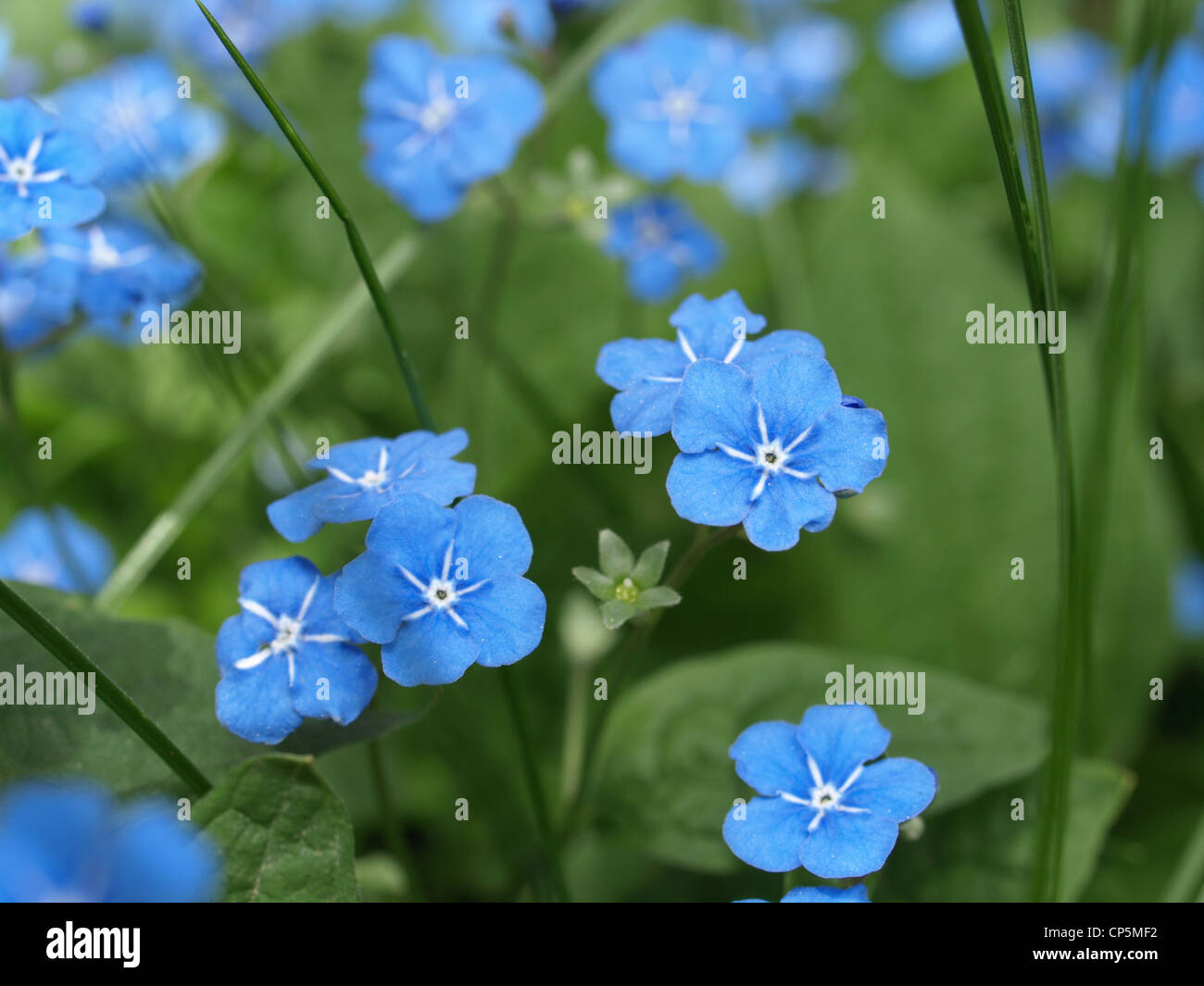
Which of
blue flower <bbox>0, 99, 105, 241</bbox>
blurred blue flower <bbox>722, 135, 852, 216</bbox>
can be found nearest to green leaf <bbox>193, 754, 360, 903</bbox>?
blue flower <bbox>0, 99, 105, 241</bbox>

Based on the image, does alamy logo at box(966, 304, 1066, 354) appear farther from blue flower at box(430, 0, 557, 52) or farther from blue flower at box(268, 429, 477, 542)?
blue flower at box(268, 429, 477, 542)

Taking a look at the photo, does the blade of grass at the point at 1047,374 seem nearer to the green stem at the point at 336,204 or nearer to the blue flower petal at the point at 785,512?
the blue flower petal at the point at 785,512

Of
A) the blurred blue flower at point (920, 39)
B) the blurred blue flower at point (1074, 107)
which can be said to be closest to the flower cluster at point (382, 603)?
the blurred blue flower at point (1074, 107)

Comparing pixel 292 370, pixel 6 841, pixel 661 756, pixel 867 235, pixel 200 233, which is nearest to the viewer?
pixel 6 841

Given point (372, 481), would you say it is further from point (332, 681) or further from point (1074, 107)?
point (1074, 107)

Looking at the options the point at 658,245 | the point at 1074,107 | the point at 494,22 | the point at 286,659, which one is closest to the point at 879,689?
the point at 286,659
